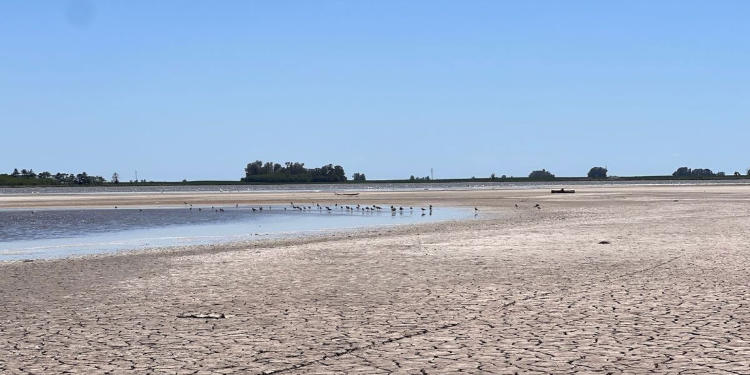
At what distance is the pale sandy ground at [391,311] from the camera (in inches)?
322

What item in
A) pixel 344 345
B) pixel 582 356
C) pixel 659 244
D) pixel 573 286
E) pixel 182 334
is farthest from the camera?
pixel 659 244

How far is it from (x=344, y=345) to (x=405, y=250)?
39.1 feet

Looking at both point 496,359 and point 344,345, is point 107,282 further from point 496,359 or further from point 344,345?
point 496,359

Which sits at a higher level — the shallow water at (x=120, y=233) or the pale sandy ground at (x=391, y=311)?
the pale sandy ground at (x=391, y=311)

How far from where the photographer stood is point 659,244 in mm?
20734

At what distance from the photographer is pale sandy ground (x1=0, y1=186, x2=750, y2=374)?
8.17 m

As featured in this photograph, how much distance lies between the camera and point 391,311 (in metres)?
11.1

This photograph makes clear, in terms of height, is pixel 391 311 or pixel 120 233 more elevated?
pixel 391 311

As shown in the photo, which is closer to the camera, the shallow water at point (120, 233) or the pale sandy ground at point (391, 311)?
the pale sandy ground at point (391, 311)

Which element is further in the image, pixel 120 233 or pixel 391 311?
pixel 120 233

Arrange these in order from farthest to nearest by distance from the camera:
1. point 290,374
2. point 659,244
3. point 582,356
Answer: point 659,244, point 582,356, point 290,374

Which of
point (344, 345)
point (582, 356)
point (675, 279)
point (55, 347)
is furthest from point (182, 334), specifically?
point (675, 279)

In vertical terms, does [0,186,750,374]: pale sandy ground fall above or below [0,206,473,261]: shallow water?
above

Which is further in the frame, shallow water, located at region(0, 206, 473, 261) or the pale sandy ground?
shallow water, located at region(0, 206, 473, 261)
